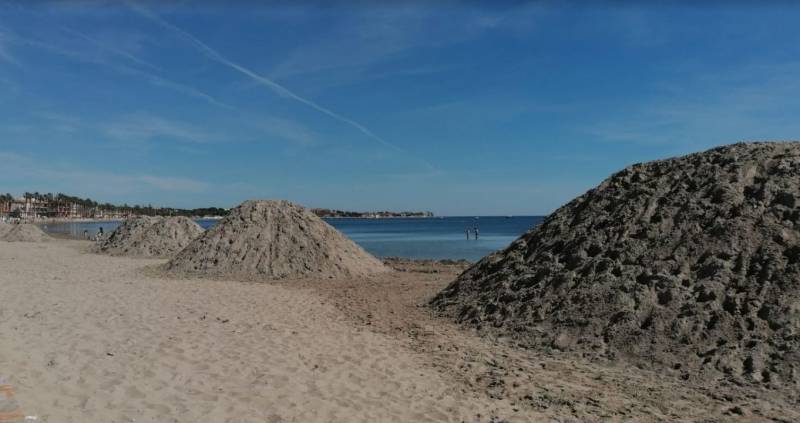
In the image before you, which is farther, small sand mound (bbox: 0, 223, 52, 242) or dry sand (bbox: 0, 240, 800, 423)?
small sand mound (bbox: 0, 223, 52, 242)

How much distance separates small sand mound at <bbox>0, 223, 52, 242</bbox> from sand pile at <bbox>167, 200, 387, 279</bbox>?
3183cm

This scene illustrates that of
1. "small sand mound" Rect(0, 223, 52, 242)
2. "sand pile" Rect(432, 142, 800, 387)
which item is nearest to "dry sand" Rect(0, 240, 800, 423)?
"sand pile" Rect(432, 142, 800, 387)

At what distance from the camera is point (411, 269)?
25234 millimetres

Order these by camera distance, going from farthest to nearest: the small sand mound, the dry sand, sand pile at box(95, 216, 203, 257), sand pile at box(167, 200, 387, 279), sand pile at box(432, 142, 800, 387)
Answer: the small sand mound → sand pile at box(95, 216, 203, 257) → sand pile at box(167, 200, 387, 279) → sand pile at box(432, 142, 800, 387) → the dry sand

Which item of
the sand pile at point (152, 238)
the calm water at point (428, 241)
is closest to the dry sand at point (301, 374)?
the calm water at point (428, 241)

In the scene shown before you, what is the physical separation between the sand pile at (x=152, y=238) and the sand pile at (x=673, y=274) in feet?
77.0

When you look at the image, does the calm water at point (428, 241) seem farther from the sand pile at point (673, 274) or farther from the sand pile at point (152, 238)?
the sand pile at point (152, 238)

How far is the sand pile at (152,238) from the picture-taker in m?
30.6

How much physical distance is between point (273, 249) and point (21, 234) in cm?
3587

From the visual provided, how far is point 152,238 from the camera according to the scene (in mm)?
31359

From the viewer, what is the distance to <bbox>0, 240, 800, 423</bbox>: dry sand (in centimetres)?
575

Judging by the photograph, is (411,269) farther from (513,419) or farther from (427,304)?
(513,419)

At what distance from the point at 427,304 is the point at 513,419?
24.4ft

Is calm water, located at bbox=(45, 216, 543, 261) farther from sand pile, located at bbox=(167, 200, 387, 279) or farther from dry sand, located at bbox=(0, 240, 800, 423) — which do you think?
dry sand, located at bbox=(0, 240, 800, 423)
